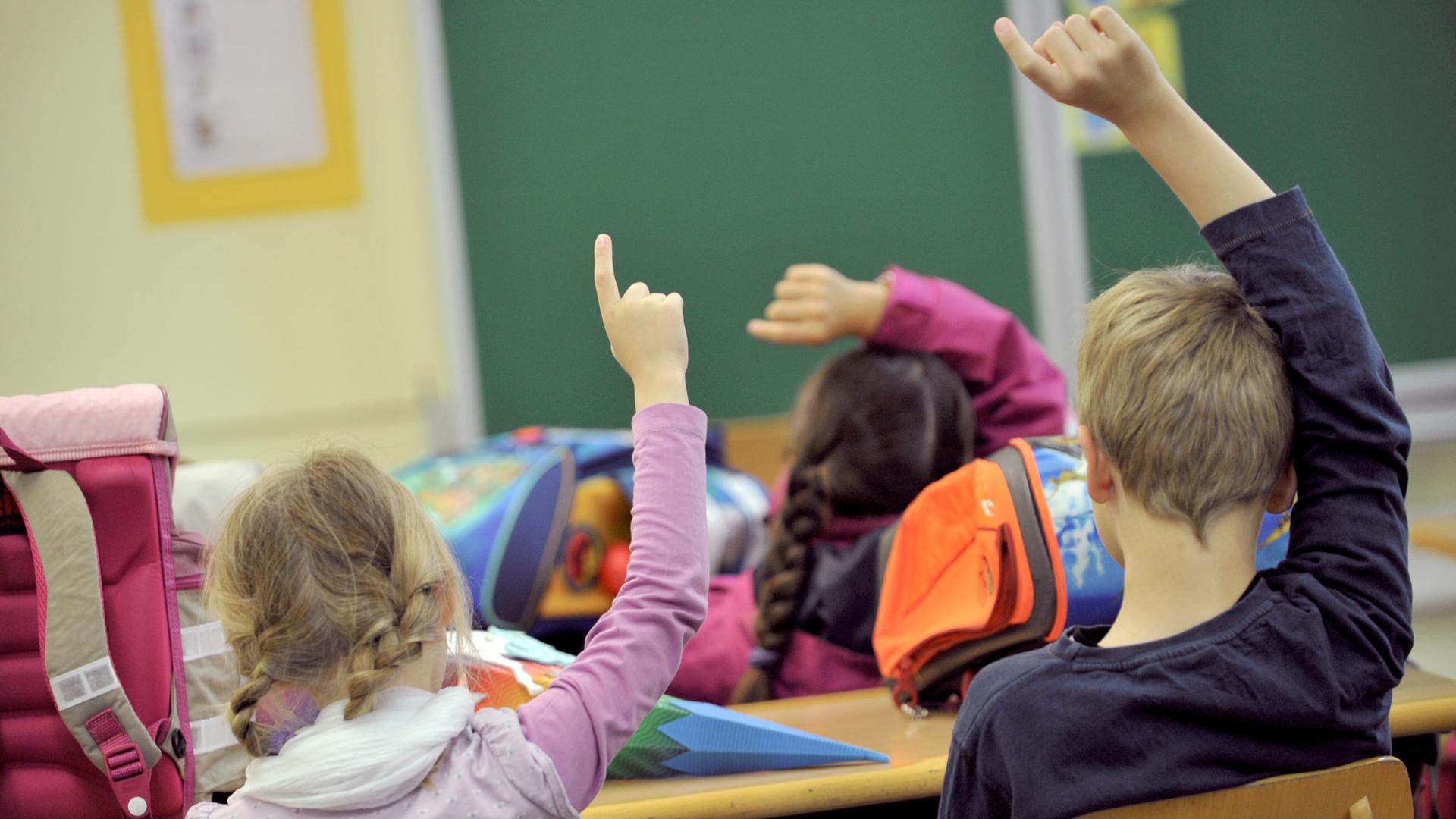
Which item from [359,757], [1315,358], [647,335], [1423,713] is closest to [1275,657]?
[1315,358]

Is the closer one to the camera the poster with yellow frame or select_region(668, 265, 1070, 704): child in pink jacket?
select_region(668, 265, 1070, 704): child in pink jacket

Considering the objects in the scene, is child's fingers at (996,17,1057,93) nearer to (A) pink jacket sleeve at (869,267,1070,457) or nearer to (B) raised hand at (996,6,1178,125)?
(B) raised hand at (996,6,1178,125)

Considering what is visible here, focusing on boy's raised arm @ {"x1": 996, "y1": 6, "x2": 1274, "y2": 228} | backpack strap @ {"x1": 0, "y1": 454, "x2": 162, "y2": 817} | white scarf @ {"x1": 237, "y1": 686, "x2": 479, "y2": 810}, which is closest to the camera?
white scarf @ {"x1": 237, "y1": 686, "x2": 479, "y2": 810}

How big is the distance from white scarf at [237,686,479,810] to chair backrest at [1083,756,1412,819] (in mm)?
417

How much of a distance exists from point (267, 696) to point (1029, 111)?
2.54 m

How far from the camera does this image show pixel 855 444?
1.58m

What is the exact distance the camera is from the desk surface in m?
1.01

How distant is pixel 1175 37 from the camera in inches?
114

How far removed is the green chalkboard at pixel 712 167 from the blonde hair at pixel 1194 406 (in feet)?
6.77

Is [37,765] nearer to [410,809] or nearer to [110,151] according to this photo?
[410,809]

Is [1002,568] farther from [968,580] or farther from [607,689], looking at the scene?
[607,689]

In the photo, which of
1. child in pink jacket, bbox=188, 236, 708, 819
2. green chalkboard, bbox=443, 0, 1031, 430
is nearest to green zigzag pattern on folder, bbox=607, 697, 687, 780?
child in pink jacket, bbox=188, 236, 708, 819

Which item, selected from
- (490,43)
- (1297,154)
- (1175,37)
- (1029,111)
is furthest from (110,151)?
(1297,154)

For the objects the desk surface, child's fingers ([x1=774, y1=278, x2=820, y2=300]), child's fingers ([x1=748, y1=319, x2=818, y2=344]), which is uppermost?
child's fingers ([x1=774, y1=278, x2=820, y2=300])
